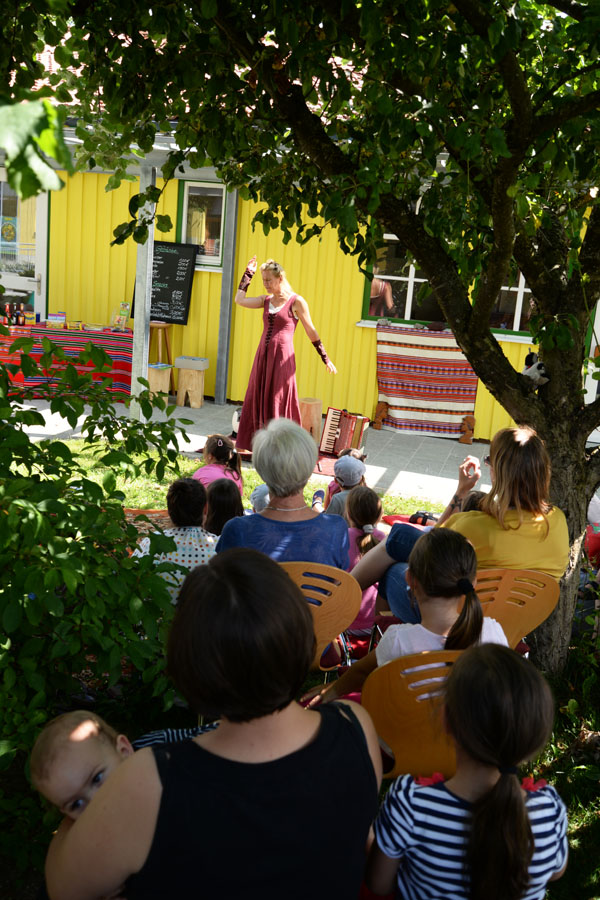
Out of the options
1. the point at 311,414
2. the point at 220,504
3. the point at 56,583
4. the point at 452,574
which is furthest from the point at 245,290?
the point at 56,583

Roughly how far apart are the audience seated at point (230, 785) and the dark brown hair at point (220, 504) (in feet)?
8.22

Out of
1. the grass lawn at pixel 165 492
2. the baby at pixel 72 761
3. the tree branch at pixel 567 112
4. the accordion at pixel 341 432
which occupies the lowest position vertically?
the grass lawn at pixel 165 492

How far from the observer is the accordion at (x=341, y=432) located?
8.58 m

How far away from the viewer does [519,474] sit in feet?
10.3

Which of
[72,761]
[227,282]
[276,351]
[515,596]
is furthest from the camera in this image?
[227,282]

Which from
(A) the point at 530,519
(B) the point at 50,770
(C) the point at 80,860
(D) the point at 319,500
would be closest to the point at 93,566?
(B) the point at 50,770

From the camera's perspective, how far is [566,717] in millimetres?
3625

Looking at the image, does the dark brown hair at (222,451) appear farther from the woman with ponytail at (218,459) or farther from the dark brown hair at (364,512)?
the dark brown hair at (364,512)

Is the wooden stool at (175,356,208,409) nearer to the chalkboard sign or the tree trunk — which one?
the chalkboard sign

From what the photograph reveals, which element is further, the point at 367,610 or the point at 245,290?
the point at 245,290

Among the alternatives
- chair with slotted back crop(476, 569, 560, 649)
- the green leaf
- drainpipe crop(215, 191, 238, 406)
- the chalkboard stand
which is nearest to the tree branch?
chair with slotted back crop(476, 569, 560, 649)

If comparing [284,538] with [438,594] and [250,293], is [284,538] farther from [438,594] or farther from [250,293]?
[250,293]

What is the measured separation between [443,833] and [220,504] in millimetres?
2418

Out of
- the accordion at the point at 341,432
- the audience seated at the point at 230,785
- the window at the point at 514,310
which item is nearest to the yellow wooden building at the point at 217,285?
the window at the point at 514,310
